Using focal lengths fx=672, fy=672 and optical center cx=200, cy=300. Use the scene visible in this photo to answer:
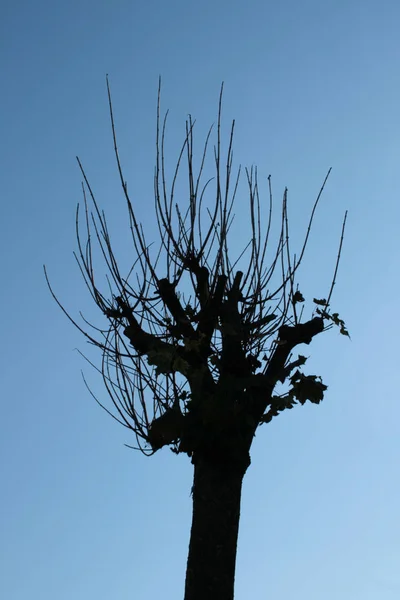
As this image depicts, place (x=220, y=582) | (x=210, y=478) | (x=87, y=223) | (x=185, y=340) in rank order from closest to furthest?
(x=220, y=582), (x=210, y=478), (x=185, y=340), (x=87, y=223)

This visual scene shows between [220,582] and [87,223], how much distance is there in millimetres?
3794

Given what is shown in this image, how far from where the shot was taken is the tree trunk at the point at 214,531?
5059mm

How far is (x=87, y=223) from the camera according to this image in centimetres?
707

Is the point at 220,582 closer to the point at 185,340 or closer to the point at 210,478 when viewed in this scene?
the point at 210,478

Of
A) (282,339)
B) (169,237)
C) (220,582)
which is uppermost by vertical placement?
(169,237)

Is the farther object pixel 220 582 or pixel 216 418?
pixel 216 418

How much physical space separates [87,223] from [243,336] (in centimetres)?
213

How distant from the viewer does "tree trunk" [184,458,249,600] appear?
506 centimetres

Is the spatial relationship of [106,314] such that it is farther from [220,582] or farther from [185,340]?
[220,582]

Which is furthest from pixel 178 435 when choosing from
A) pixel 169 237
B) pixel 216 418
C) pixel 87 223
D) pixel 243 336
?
pixel 87 223

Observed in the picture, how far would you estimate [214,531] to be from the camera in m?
5.23

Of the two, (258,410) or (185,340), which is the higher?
(185,340)

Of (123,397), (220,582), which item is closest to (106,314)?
(123,397)

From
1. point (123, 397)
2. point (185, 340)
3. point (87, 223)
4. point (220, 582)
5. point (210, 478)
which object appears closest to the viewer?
point (220, 582)
